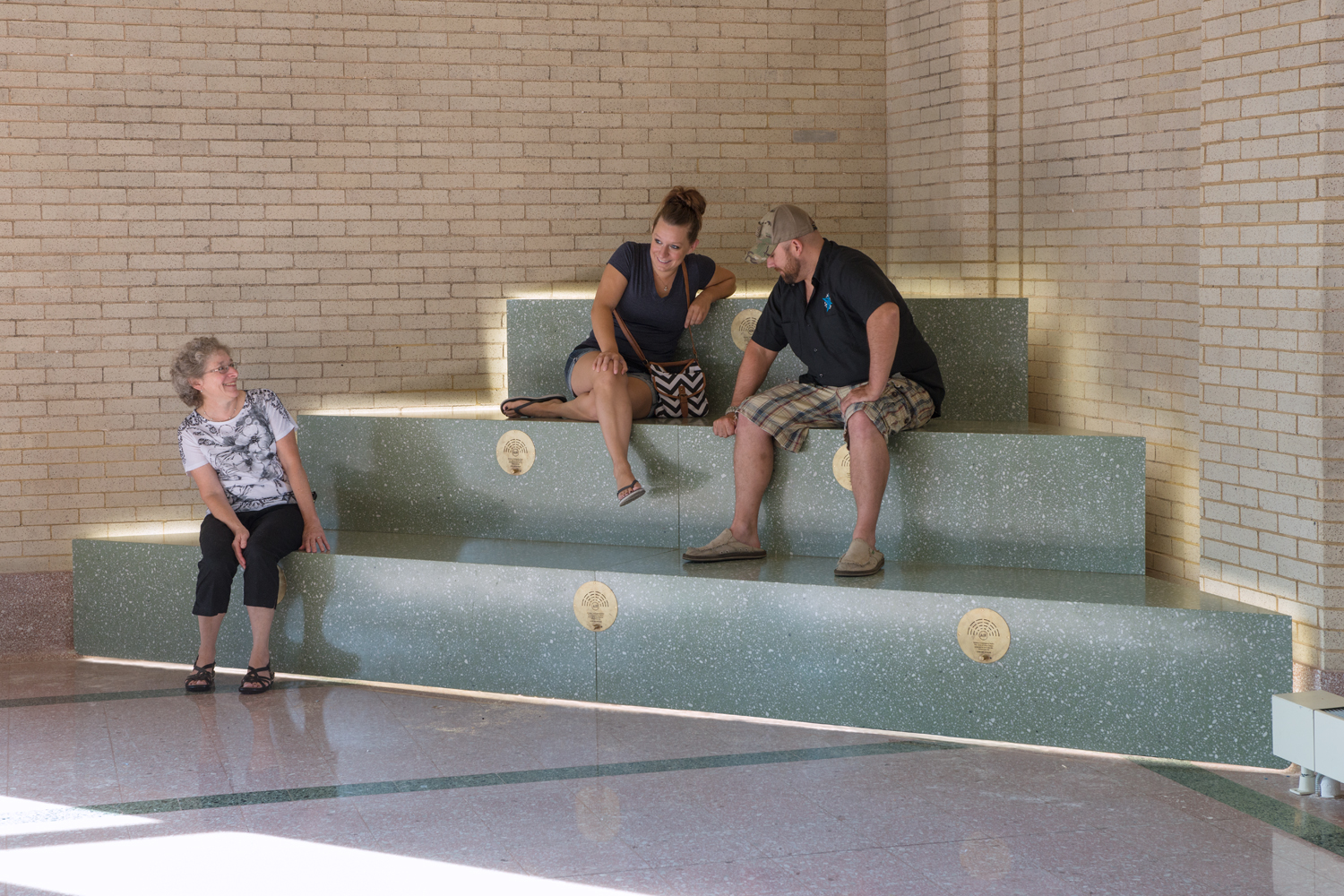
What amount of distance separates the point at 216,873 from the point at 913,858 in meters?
1.69

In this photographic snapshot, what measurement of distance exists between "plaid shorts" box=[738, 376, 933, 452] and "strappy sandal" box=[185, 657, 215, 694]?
2165 millimetres

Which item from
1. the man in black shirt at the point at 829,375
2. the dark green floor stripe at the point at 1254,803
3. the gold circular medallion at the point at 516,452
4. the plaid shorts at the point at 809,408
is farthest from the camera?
the gold circular medallion at the point at 516,452

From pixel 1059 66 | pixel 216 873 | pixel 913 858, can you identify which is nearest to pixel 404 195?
pixel 1059 66

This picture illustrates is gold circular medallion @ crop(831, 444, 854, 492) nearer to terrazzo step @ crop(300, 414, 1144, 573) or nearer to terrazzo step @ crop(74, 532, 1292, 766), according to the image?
terrazzo step @ crop(300, 414, 1144, 573)

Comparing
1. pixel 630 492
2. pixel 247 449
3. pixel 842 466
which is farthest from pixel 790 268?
pixel 247 449

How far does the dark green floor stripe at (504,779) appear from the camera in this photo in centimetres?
371

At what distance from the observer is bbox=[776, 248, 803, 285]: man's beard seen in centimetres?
469

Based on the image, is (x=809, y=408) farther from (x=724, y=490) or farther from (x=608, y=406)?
(x=608, y=406)

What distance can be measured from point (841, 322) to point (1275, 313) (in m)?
1.38

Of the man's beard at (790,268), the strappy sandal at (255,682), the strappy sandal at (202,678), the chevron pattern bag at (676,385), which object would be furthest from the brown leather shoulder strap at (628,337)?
the strappy sandal at (202,678)

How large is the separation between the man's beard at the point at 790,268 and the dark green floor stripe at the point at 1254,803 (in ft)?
6.45

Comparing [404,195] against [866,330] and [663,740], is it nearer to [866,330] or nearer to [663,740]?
[866,330]

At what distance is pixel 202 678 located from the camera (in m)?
4.89

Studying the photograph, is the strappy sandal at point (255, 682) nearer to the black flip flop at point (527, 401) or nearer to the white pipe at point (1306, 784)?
the black flip flop at point (527, 401)
